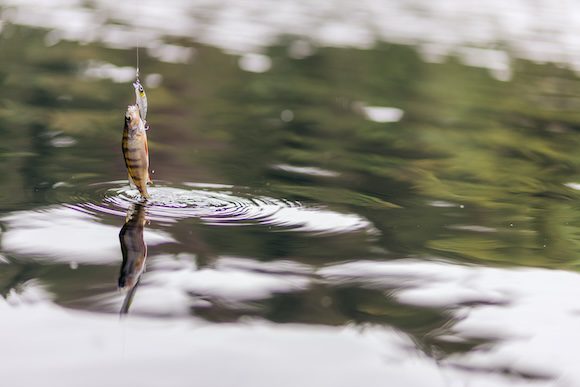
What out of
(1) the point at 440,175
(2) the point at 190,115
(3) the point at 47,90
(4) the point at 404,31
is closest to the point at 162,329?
(1) the point at 440,175

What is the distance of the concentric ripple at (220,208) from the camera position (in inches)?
224

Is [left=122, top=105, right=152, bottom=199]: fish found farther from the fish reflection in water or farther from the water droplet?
the water droplet

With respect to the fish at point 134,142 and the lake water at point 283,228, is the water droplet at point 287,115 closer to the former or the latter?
the lake water at point 283,228

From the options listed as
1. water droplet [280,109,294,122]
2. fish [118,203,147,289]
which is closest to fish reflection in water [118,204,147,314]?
fish [118,203,147,289]

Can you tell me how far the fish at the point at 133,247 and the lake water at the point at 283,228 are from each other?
0.05 ft

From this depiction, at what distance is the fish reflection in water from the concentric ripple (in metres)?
0.06

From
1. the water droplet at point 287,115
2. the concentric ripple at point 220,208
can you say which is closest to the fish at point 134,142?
the concentric ripple at point 220,208

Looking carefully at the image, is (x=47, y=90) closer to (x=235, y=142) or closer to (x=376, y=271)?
(x=235, y=142)

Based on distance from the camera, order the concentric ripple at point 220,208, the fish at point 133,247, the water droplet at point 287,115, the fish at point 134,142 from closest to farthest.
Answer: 1. the fish at point 133,247
2. the fish at point 134,142
3. the concentric ripple at point 220,208
4. the water droplet at point 287,115

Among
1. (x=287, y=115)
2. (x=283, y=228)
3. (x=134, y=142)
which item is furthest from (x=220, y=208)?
(x=287, y=115)

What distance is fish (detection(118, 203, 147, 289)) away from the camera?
14.9 ft

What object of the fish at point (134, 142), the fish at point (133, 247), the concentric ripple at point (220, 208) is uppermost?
the fish at point (134, 142)

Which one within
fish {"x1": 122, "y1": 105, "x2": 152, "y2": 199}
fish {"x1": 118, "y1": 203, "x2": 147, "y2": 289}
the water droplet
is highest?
fish {"x1": 122, "y1": 105, "x2": 152, "y2": 199}

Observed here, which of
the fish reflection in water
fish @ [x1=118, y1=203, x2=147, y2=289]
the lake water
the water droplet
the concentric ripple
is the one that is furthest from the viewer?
the water droplet
